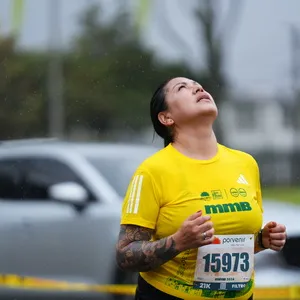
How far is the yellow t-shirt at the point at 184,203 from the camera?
3023 mm

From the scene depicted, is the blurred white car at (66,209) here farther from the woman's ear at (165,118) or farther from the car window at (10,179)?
the woman's ear at (165,118)

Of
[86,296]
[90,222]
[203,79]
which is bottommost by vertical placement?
[86,296]

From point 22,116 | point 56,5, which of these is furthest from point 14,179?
point 56,5

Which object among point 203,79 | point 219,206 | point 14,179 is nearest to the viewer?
point 219,206

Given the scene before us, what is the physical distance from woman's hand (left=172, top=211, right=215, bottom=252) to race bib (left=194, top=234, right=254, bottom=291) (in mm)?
154

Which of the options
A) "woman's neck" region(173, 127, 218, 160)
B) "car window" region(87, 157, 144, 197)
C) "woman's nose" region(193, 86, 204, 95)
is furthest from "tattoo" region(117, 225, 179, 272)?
"car window" region(87, 157, 144, 197)

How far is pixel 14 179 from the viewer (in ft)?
20.9

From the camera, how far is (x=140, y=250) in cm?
302

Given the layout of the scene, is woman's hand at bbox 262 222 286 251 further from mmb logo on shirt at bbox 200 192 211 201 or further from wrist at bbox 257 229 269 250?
mmb logo on shirt at bbox 200 192 211 201

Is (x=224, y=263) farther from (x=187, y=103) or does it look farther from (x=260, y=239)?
(x=187, y=103)

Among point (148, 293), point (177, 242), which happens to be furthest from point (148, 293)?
point (177, 242)

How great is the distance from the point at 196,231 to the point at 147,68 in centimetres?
311

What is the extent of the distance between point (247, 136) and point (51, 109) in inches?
44.1

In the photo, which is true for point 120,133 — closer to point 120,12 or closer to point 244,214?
point 120,12
